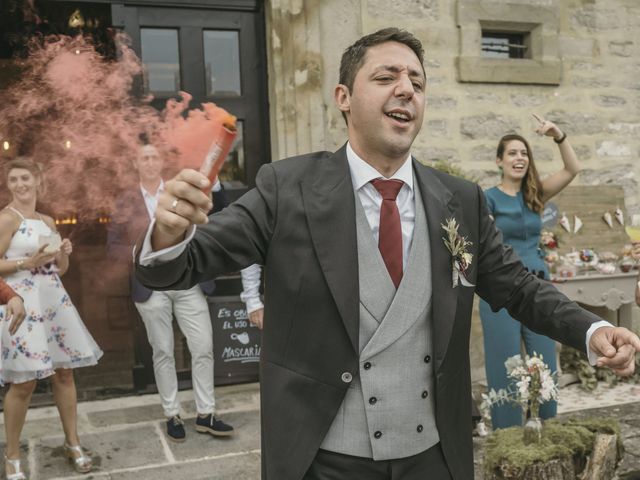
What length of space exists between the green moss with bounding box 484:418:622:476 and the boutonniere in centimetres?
169

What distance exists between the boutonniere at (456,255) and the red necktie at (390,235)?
0.50 ft

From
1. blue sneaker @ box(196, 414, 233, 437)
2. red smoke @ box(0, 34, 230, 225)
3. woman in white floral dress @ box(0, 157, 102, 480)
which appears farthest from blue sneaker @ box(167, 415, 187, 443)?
red smoke @ box(0, 34, 230, 225)

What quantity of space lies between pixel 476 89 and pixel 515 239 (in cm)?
210

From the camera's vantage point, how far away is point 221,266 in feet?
6.27

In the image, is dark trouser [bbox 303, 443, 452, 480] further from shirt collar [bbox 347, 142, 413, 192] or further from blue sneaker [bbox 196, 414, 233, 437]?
blue sneaker [bbox 196, 414, 233, 437]

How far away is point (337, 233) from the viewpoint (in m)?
2.00

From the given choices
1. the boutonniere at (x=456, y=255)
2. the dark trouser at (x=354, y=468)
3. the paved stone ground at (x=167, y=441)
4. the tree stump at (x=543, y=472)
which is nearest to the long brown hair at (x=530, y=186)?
the paved stone ground at (x=167, y=441)

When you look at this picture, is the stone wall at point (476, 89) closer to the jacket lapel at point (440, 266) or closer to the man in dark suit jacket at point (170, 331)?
the man in dark suit jacket at point (170, 331)

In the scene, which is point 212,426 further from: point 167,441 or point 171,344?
point 171,344

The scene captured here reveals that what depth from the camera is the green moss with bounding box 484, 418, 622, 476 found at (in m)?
3.38

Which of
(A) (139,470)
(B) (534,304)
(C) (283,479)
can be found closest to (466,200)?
(B) (534,304)

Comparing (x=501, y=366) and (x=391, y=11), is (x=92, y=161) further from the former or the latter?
(x=501, y=366)

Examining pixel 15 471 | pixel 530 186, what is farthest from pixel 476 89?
pixel 15 471

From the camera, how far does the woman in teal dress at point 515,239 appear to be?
4455 millimetres
